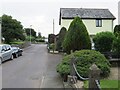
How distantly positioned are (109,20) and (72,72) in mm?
34873

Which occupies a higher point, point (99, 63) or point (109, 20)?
point (109, 20)

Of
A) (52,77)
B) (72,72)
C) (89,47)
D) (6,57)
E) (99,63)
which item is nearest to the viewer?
(72,72)

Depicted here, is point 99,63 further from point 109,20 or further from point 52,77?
point 109,20

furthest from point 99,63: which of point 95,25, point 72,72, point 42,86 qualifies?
point 95,25

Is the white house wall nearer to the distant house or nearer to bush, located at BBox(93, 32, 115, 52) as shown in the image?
the distant house

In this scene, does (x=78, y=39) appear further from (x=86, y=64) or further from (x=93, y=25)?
(x=93, y=25)

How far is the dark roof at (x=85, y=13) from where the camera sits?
148ft

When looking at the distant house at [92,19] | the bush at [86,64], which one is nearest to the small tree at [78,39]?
the bush at [86,64]

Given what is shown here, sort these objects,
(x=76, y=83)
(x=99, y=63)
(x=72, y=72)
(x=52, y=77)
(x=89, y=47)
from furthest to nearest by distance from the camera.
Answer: (x=89, y=47)
(x=52, y=77)
(x=99, y=63)
(x=72, y=72)
(x=76, y=83)

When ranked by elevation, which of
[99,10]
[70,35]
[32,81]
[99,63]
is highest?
[99,10]

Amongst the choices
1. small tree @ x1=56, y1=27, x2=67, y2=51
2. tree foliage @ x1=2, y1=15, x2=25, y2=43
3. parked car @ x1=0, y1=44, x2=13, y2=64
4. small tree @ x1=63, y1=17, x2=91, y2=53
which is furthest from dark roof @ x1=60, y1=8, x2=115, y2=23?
small tree @ x1=63, y1=17, x2=91, y2=53

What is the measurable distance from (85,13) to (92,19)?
1.85m

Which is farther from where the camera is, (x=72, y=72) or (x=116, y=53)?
(x=116, y=53)

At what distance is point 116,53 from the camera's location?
65.5ft
